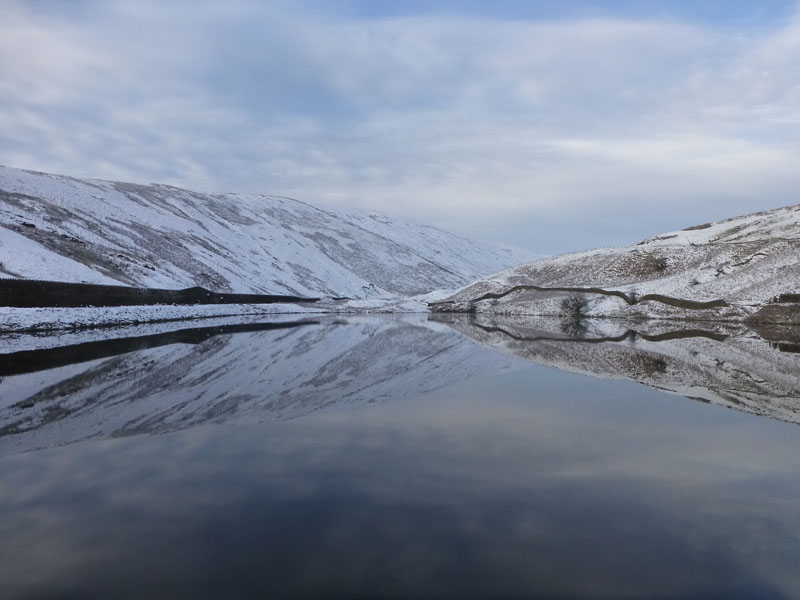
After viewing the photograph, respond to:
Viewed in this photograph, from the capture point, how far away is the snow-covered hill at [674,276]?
57.4m

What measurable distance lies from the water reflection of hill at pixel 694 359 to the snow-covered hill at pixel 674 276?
39.3ft

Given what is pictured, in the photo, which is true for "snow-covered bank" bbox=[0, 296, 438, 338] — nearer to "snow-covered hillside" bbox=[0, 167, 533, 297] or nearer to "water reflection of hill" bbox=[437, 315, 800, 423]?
"snow-covered hillside" bbox=[0, 167, 533, 297]

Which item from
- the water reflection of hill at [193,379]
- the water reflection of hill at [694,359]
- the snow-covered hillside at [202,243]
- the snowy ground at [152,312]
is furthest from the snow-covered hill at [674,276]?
the snow-covered hillside at [202,243]

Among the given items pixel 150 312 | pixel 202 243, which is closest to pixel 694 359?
pixel 150 312

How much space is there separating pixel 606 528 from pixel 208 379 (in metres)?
16.0

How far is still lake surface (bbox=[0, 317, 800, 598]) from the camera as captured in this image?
20.7 ft

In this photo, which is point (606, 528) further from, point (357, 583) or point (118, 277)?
point (118, 277)

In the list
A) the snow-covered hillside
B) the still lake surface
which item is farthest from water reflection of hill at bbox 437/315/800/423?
the snow-covered hillside

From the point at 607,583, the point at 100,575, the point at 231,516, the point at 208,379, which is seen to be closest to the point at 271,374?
the point at 208,379

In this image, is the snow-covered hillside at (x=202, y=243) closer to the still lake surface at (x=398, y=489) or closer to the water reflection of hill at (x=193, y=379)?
the water reflection of hill at (x=193, y=379)

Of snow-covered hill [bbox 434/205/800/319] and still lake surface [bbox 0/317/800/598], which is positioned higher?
snow-covered hill [bbox 434/205/800/319]

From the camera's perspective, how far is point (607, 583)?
614 centimetres

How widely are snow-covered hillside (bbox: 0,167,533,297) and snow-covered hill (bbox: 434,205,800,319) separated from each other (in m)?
38.0

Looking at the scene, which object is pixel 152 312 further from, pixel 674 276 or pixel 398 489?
pixel 674 276
